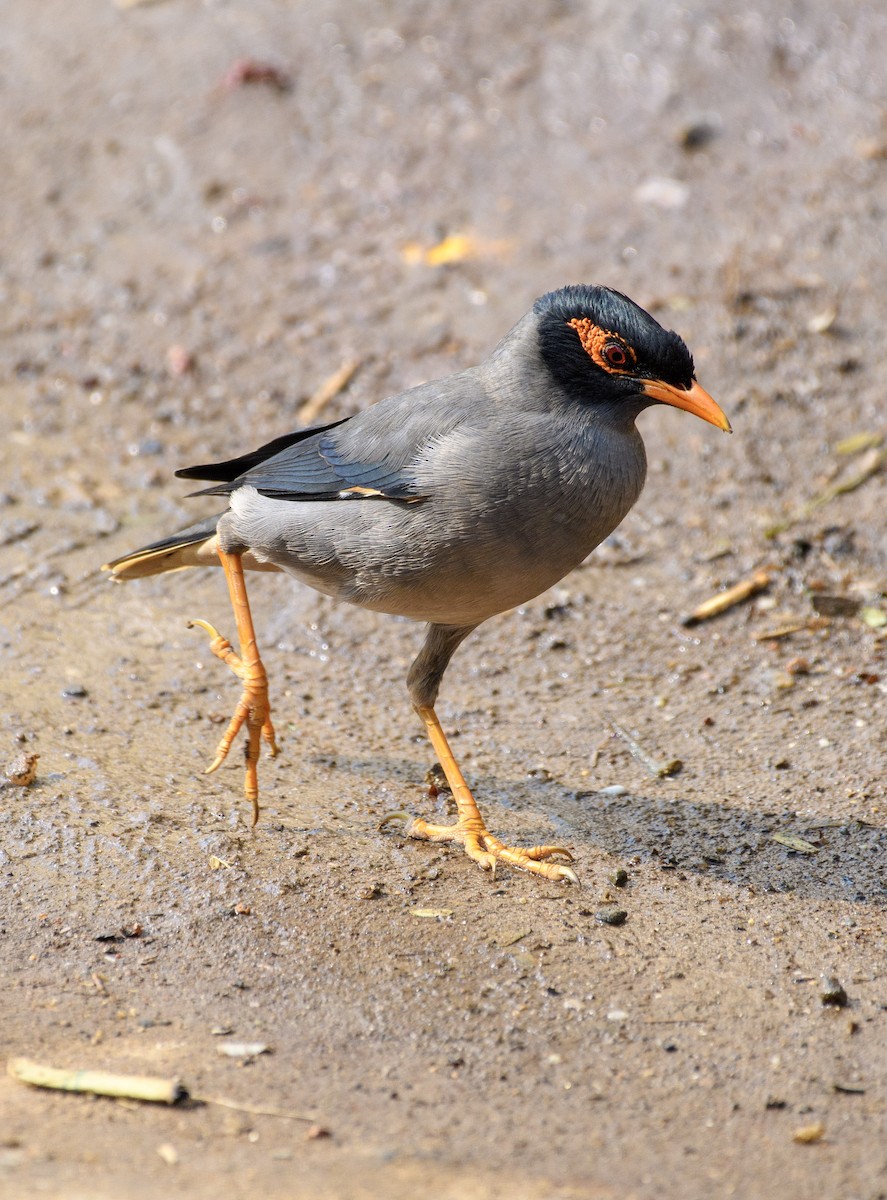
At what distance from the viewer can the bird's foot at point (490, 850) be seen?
436 centimetres

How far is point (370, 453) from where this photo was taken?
4.42 meters

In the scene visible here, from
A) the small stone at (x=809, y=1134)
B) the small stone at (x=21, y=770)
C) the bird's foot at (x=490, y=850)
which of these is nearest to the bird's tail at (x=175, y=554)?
the small stone at (x=21, y=770)

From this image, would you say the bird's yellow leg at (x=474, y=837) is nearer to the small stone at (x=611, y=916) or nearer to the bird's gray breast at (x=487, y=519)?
the small stone at (x=611, y=916)

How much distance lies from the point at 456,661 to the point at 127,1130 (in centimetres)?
305

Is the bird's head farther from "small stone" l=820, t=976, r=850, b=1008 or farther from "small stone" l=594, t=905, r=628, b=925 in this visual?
"small stone" l=820, t=976, r=850, b=1008

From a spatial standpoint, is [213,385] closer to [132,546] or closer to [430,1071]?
[132,546]

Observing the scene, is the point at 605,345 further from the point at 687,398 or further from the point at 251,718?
the point at 251,718

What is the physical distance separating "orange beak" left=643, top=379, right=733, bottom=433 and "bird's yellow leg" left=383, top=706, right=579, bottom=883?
1.49m

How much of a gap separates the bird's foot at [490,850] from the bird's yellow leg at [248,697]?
1.71 feet

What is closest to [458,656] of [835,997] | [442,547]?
[442,547]

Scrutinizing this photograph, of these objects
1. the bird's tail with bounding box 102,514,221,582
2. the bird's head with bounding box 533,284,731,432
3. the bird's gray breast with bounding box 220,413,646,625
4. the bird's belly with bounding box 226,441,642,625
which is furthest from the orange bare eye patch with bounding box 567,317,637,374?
the bird's tail with bounding box 102,514,221,582

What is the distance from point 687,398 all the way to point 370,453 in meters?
1.08

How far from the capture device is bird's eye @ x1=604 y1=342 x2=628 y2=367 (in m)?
4.15

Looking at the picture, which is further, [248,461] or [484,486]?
[248,461]
